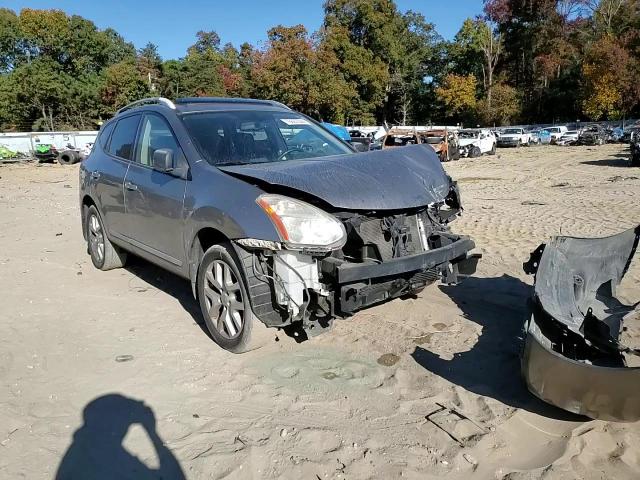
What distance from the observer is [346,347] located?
4047 mm

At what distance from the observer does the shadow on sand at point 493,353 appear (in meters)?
3.30

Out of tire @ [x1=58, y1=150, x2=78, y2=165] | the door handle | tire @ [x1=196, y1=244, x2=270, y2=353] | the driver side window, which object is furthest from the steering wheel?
tire @ [x1=58, y1=150, x2=78, y2=165]

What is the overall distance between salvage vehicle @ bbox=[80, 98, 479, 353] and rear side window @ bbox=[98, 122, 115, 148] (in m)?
1.04

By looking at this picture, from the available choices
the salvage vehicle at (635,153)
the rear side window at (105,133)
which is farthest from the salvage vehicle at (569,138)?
the rear side window at (105,133)

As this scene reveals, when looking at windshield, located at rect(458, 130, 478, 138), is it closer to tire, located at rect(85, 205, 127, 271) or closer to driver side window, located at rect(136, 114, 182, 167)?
tire, located at rect(85, 205, 127, 271)

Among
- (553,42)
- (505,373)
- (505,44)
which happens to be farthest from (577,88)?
(505,373)

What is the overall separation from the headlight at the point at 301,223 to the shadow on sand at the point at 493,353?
1159mm

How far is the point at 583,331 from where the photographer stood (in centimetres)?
352

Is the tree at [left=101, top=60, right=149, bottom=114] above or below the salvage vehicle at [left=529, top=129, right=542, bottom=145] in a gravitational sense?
above

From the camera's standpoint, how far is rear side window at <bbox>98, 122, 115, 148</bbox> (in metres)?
5.85

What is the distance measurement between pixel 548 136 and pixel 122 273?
128 ft

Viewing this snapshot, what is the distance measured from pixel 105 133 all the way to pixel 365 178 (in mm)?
3669

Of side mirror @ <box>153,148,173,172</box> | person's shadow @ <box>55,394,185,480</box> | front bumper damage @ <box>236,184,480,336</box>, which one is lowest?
person's shadow @ <box>55,394,185,480</box>

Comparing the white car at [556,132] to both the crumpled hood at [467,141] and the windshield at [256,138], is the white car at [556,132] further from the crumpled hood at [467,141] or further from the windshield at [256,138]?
the windshield at [256,138]
